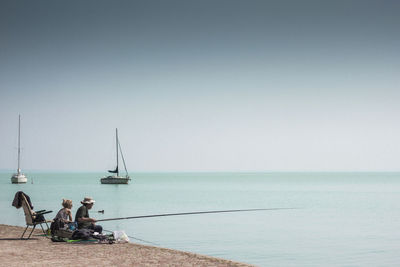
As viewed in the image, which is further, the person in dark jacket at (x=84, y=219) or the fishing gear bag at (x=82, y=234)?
the person in dark jacket at (x=84, y=219)

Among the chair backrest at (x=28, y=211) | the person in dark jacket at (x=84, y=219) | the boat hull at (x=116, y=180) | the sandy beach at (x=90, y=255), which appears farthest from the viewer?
the boat hull at (x=116, y=180)

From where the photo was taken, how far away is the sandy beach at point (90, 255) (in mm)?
9516

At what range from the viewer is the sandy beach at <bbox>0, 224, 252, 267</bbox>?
31.2ft

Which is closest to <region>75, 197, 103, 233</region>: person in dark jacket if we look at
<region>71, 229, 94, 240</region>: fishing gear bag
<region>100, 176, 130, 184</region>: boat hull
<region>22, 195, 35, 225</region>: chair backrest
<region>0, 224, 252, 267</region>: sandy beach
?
<region>71, 229, 94, 240</region>: fishing gear bag

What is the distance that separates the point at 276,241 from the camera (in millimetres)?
20516

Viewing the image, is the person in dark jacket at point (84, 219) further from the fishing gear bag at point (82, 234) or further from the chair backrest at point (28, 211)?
the chair backrest at point (28, 211)

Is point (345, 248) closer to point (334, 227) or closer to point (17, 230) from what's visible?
point (334, 227)

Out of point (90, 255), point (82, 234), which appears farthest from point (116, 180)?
point (90, 255)

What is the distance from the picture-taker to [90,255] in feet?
34.0

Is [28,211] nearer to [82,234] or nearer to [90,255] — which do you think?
[82,234]

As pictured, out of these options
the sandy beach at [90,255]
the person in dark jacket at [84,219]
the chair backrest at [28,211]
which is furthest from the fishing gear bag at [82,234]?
the chair backrest at [28,211]

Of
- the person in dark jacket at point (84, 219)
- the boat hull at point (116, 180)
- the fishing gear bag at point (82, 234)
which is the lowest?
the boat hull at point (116, 180)

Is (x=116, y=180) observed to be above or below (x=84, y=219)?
below

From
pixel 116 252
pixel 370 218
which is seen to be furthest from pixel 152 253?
pixel 370 218
